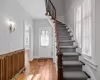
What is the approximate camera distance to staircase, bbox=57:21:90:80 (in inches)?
136

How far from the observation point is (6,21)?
410 cm

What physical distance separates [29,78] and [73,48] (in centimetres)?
188

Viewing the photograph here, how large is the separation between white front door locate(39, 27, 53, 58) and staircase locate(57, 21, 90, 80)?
408 cm

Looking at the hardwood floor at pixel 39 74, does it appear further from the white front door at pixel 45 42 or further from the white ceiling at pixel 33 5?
the white front door at pixel 45 42

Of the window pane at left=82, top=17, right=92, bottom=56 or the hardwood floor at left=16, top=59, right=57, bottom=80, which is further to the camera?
the hardwood floor at left=16, top=59, right=57, bottom=80

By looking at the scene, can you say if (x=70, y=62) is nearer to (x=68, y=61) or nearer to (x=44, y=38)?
(x=68, y=61)

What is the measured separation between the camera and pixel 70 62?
4148 mm

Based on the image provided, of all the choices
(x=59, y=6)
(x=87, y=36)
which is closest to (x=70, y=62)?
(x=87, y=36)

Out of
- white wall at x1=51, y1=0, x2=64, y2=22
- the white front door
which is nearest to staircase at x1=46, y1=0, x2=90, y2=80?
white wall at x1=51, y1=0, x2=64, y2=22

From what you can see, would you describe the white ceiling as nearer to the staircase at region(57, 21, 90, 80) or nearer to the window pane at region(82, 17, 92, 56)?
the staircase at region(57, 21, 90, 80)

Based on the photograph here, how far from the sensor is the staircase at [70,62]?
3459 millimetres

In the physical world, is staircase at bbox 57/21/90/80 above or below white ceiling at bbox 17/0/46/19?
below

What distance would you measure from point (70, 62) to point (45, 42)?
6.16m

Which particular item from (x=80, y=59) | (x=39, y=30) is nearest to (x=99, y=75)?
(x=80, y=59)
